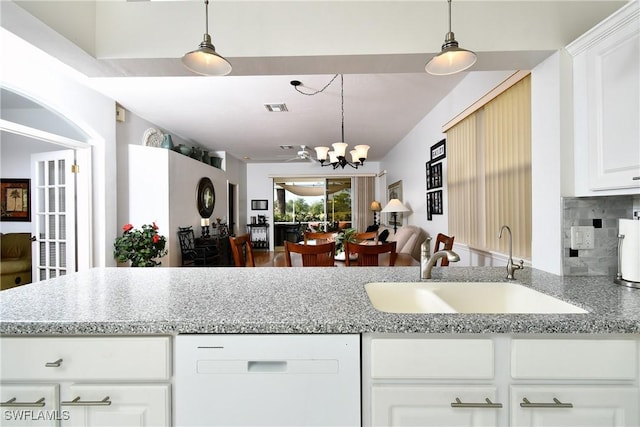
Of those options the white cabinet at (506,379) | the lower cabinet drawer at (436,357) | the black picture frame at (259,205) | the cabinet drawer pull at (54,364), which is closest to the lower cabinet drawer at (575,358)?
the white cabinet at (506,379)

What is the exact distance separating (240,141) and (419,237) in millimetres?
3852

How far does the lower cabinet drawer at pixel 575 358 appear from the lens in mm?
882

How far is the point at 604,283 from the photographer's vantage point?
51.0 inches

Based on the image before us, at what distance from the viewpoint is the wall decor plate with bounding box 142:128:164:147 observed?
165 inches

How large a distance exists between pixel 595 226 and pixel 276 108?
342 cm

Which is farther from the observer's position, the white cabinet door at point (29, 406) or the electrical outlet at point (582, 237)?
the electrical outlet at point (582, 237)

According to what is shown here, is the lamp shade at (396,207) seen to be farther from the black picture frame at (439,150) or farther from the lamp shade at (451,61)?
the lamp shade at (451,61)

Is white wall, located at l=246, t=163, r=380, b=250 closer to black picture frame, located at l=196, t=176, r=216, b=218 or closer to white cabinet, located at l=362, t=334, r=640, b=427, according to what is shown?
black picture frame, located at l=196, t=176, r=216, b=218

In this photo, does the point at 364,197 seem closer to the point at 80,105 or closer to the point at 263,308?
the point at 80,105

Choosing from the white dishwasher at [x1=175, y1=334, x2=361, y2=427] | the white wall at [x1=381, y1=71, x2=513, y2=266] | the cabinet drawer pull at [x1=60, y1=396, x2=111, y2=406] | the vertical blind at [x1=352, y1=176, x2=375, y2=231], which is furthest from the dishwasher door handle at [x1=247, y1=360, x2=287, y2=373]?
the vertical blind at [x1=352, y1=176, x2=375, y2=231]

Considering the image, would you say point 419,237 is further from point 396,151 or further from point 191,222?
point 191,222

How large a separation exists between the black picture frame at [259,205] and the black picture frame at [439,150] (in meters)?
5.44

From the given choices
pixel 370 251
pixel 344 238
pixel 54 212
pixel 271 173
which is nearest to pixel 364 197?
pixel 271 173

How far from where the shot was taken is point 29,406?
35.9 inches
